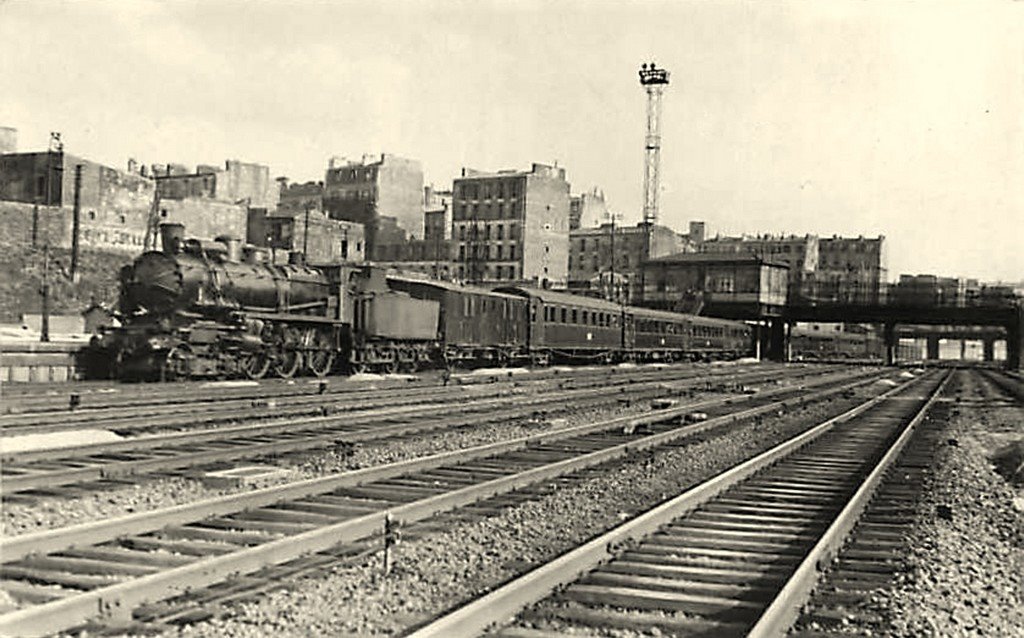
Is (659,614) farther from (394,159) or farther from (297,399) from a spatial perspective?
(394,159)

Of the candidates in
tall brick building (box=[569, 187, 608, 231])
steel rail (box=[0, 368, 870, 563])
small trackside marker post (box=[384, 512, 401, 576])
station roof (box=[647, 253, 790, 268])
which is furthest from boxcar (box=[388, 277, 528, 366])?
tall brick building (box=[569, 187, 608, 231])

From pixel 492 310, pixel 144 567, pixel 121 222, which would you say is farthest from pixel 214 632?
pixel 121 222

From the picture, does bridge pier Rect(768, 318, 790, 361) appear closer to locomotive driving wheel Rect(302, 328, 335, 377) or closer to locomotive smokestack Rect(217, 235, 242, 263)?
locomotive driving wheel Rect(302, 328, 335, 377)

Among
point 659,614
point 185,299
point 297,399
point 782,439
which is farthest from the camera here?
point 185,299

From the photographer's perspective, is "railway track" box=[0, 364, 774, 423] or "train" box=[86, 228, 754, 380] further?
"train" box=[86, 228, 754, 380]

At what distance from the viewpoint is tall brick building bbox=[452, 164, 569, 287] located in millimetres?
94688

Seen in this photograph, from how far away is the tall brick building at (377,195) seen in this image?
314 feet

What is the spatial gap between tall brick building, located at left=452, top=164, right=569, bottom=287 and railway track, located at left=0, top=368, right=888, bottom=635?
82379mm

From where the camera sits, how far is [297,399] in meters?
18.0

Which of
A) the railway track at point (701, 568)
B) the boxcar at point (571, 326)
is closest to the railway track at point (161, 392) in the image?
the boxcar at point (571, 326)

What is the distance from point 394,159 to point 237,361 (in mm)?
77987

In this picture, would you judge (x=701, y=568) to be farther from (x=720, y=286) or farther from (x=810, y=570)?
(x=720, y=286)

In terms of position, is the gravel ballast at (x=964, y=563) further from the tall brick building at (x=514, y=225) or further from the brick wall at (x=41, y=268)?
the tall brick building at (x=514, y=225)

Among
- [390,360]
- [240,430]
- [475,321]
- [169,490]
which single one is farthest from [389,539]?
[475,321]
